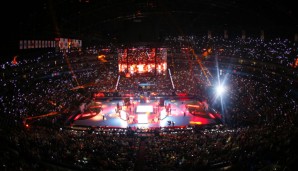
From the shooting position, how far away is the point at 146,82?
32.4 metres

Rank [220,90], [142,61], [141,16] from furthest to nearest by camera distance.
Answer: [141,16] < [142,61] < [220,90]

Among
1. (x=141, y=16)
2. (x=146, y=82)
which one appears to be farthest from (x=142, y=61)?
(x=141, y=16)

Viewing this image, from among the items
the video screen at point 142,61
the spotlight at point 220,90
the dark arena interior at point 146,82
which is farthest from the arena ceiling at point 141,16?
the spotlight at point 220,90

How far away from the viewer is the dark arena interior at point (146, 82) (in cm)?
1224

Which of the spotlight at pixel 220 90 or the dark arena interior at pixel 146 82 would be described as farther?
the spotlight at pixel 220 90

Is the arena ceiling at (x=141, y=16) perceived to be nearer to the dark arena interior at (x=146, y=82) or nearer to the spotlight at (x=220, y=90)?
the dark arena interior at (x=146, y=82)

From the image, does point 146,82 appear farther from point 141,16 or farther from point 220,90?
point 220,90

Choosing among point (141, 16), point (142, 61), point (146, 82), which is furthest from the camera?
point (141, 16)

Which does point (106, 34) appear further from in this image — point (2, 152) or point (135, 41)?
point (2, 152)

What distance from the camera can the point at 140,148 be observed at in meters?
13.7

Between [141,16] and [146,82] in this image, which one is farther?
[141,16]

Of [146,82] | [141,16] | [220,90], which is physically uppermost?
[141,16]

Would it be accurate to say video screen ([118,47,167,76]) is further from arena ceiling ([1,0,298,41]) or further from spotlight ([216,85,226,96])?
spotlight ([216,85,226,96])

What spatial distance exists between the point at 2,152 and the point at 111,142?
203 inches
